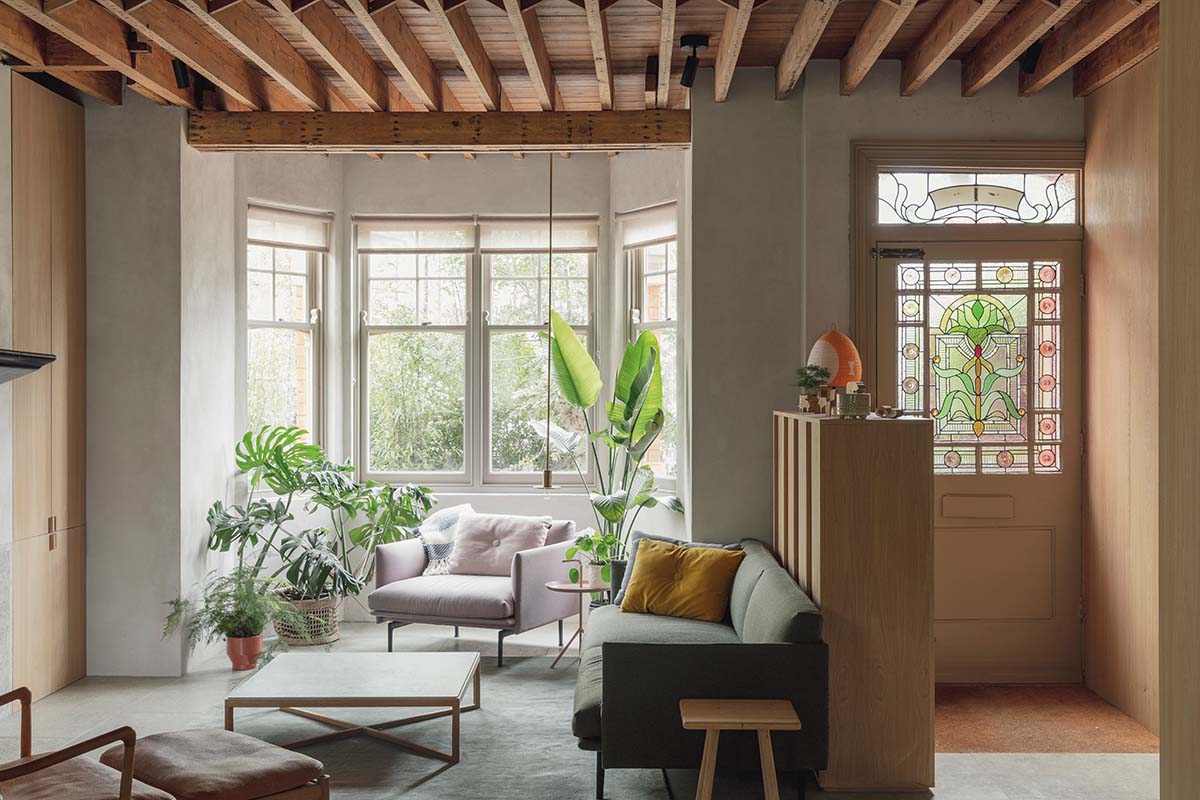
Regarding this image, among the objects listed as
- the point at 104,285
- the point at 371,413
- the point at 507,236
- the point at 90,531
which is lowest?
the point at 90,531

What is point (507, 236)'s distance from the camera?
686 centimetres

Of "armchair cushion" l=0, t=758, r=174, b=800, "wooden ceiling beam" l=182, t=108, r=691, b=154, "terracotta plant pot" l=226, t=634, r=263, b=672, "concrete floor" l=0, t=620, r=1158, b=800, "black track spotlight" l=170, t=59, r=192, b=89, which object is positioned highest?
"black track spotlight" l=170, t=59, r=192, b=89

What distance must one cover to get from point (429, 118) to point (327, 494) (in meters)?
2.29

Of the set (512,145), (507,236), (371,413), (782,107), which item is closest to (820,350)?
(782,107)

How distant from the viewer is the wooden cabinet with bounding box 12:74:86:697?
4637mm

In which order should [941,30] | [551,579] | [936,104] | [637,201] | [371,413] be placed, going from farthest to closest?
1. [371,413]
2. [637,201]
3. [551,579]
4. [936,104]
5. [941,30]

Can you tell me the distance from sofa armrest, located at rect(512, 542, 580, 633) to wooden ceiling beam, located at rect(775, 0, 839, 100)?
2.78 metres

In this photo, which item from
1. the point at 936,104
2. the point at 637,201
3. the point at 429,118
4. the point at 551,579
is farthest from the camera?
the point at 637,201

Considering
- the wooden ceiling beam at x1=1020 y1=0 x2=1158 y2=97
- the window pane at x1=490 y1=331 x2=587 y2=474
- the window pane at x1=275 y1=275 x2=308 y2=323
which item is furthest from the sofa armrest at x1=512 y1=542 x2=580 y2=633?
the wooden ceiling beam at x1=1020 y1=0 x2=1158 y2=97

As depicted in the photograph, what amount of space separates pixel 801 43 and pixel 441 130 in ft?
6.64

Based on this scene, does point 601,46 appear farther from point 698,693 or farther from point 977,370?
point 698,693

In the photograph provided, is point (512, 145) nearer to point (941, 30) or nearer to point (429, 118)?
point (429, 118)

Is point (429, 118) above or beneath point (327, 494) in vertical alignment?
above

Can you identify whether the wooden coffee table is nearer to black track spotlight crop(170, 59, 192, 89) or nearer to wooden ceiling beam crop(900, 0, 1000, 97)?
black track spotlight crop(170, 59, 192, 89)
